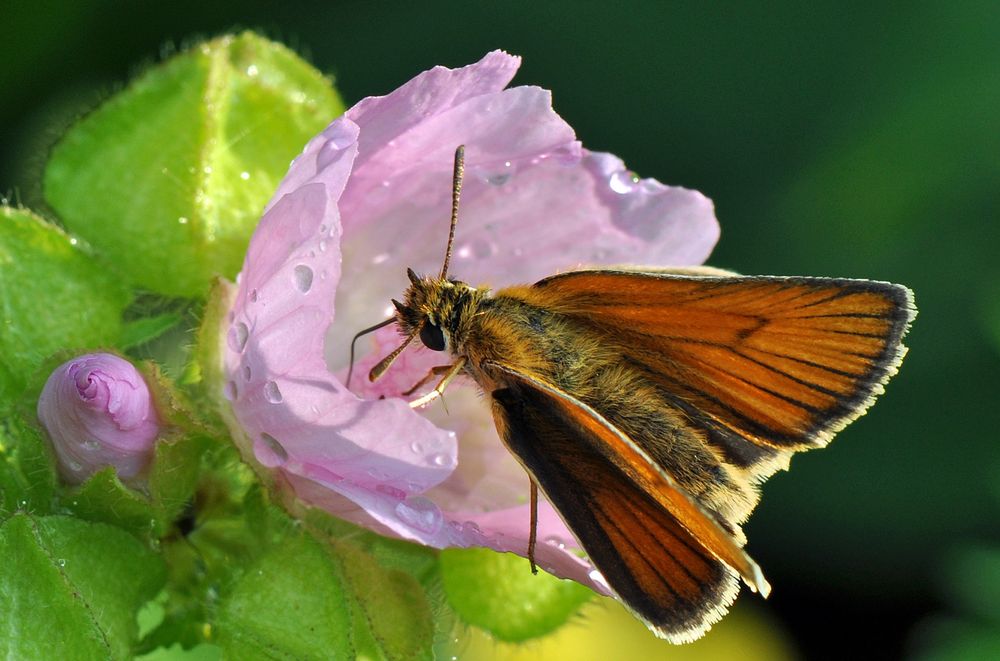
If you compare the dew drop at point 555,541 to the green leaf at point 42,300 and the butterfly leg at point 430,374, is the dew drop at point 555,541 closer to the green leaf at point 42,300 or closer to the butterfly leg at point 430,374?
the butterfly leg at point 430,374

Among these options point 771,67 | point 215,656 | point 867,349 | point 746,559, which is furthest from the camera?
point 771,67

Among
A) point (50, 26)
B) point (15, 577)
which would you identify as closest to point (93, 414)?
point (15, 577)

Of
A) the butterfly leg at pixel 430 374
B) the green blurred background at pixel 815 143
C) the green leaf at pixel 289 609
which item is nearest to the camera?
the green leaf at pixel 289 609

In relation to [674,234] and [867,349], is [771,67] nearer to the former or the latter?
[674,234]

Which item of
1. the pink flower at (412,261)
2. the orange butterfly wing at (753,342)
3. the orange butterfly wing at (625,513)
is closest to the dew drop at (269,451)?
the pink flower at (412,261)

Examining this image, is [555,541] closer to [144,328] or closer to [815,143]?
[144,328]

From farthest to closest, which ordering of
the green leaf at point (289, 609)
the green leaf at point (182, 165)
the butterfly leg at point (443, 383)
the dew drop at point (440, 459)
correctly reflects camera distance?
the green leaf at point (182, 165) → the butterfly leg at point (443, 383) → the green leaf at point (289, 609) → the dew drop at point (440, 459)

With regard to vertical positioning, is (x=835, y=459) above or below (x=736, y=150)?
below
